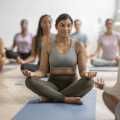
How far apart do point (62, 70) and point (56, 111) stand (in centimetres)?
59

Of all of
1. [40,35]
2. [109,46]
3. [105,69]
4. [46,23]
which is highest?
[46,23]

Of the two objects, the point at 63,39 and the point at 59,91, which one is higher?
the point at 63,39

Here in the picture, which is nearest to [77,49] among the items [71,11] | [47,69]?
[47,69]

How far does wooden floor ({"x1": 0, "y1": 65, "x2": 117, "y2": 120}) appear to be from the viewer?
11.0 feet

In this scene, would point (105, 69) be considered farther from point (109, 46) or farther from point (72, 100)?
point (72, 100)

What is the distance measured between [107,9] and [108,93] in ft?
21.0

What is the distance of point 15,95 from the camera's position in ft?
14.0

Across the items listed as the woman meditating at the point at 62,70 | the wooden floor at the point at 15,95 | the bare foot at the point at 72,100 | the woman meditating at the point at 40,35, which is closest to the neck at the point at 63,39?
the woman meditating at the point at 62,70

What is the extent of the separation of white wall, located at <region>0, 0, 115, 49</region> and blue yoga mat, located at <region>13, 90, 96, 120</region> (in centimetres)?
551

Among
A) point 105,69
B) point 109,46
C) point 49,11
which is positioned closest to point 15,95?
point 105,69

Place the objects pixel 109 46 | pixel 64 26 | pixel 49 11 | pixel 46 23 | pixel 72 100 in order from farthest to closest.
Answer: pixel 49 11 → pixel 109 46 → pixel 46 23 → pixel 64 26 → pixel 72 100

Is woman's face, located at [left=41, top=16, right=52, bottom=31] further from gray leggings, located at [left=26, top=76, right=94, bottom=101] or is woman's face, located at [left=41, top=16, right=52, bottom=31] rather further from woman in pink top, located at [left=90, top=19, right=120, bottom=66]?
woman in pink top, located at [left=90, top=19, right=120, bottom=66]

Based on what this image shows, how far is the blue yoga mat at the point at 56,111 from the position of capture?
10.1ft

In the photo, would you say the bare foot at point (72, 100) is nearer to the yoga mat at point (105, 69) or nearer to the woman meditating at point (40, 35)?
the woman meditating at point (40, 35)
